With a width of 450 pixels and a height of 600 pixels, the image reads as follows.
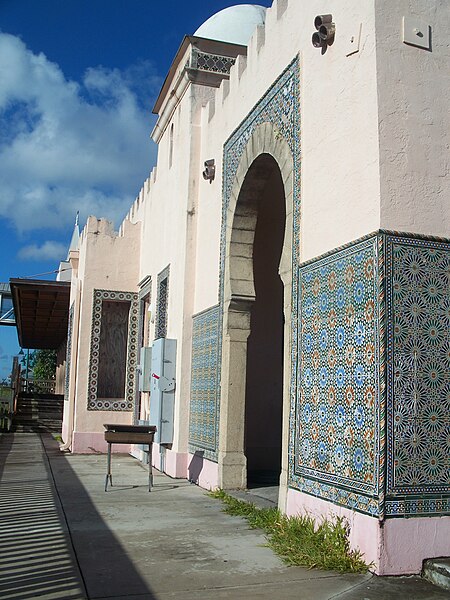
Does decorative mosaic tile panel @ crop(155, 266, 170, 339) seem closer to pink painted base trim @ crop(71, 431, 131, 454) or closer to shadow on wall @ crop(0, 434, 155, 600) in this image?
pink painted base trim @ crop(71, 431, 131, 454)

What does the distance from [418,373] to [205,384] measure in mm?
4285

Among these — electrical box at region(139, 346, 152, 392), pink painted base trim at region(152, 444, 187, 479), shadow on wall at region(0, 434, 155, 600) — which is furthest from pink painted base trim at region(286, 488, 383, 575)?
electrical box at region(139, 346, 152, 392)

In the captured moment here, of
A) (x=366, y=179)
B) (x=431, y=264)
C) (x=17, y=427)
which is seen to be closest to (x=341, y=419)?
(x=431, y=264)

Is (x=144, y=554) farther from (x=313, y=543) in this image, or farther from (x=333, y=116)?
(x=333, y=116)

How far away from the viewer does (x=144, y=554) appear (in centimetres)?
473

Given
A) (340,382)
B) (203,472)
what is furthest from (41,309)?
(340,382)

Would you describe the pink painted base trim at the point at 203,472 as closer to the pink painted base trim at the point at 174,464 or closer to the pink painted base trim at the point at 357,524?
the pink painted base trim at the point at 174,464

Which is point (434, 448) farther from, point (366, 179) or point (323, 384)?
point (366, 179)

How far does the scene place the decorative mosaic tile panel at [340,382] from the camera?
4.40 metres

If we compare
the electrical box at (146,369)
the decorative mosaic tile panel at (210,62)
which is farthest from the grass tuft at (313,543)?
the decorative mosaic tile panel at (210,62)

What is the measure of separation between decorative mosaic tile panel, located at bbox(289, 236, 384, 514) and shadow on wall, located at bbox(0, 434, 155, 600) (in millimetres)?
1509

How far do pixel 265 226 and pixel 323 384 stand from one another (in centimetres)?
470

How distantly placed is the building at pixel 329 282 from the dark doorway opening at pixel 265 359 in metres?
0.02

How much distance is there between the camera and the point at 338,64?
5.24m
